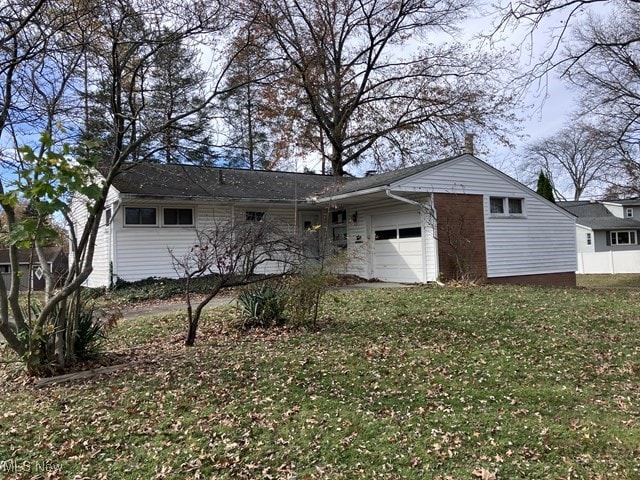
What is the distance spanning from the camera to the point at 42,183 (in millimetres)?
3791

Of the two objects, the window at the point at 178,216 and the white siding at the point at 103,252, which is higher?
the window at the point at 178,216

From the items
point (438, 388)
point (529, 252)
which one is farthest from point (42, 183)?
point (529, 252)

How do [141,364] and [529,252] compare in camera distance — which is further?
[529,252]

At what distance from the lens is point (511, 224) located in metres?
14.9

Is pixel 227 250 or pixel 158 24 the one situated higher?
pixel 158 24

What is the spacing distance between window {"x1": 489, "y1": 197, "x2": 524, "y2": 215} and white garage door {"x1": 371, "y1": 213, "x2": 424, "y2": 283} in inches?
108

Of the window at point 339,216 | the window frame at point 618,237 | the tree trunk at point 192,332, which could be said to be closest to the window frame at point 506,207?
the window at point 339,216

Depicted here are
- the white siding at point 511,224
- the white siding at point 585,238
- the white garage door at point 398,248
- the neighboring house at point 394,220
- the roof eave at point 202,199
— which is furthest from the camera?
the white siding at point 585,238

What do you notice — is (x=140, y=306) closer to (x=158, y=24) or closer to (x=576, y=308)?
(x=158, y=24)

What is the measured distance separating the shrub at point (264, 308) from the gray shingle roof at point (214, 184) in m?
5.94

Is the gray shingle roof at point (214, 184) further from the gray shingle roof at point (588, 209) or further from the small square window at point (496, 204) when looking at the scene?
the gray shingle roof at point (588, 209)

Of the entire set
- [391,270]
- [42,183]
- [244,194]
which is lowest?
[391,270]

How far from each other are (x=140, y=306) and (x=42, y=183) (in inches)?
305

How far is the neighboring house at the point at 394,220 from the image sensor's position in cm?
1334
